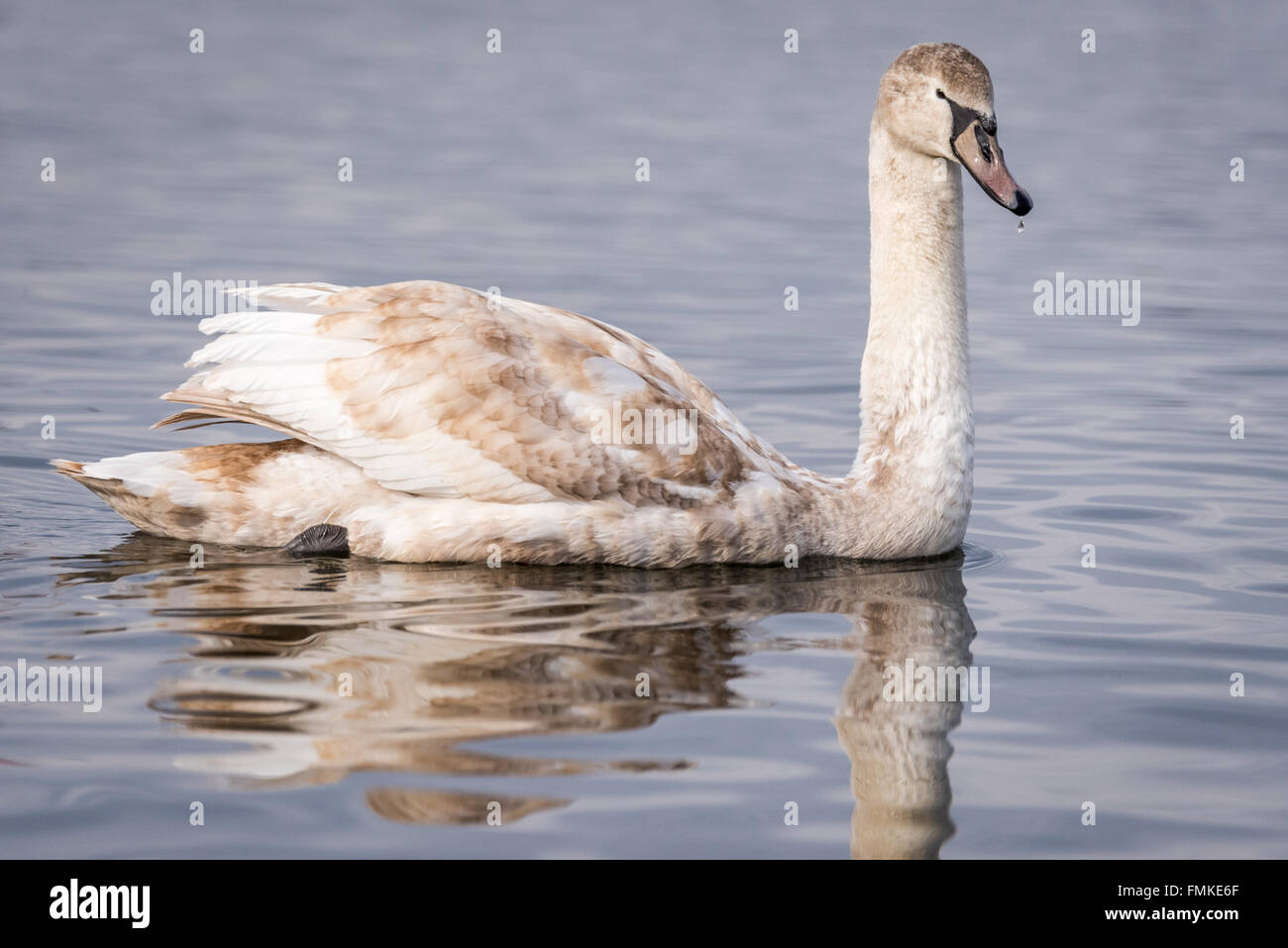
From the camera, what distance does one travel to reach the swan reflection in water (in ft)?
21.4

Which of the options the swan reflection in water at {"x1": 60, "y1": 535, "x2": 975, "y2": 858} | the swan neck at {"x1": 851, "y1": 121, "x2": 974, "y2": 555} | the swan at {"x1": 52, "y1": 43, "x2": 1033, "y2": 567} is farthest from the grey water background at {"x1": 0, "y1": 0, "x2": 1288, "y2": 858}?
the swan neck at {"x1": 851, "y1": 121, "x2": 974, "y2": 555}

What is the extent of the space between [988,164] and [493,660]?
3.60m

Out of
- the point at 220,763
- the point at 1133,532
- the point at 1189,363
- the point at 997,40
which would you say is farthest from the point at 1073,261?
the point at 997,40

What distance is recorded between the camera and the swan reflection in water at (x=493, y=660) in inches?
257

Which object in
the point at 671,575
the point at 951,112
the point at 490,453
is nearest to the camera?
the point at 490,453

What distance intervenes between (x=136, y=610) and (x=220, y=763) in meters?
2.03

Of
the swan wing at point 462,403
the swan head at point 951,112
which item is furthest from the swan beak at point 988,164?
the swan wing at point 462,403

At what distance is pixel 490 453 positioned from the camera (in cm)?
905

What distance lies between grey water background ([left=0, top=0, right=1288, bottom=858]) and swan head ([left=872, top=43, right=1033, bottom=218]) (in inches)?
75.4

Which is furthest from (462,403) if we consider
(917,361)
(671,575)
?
(917,361)

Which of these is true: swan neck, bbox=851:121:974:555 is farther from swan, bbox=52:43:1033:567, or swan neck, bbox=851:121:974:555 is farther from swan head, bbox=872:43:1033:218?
swan head, bbox=872:43:1033:218

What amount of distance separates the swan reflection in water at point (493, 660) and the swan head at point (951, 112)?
191cm

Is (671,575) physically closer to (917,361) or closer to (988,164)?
(917,361)

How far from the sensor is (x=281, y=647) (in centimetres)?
776
